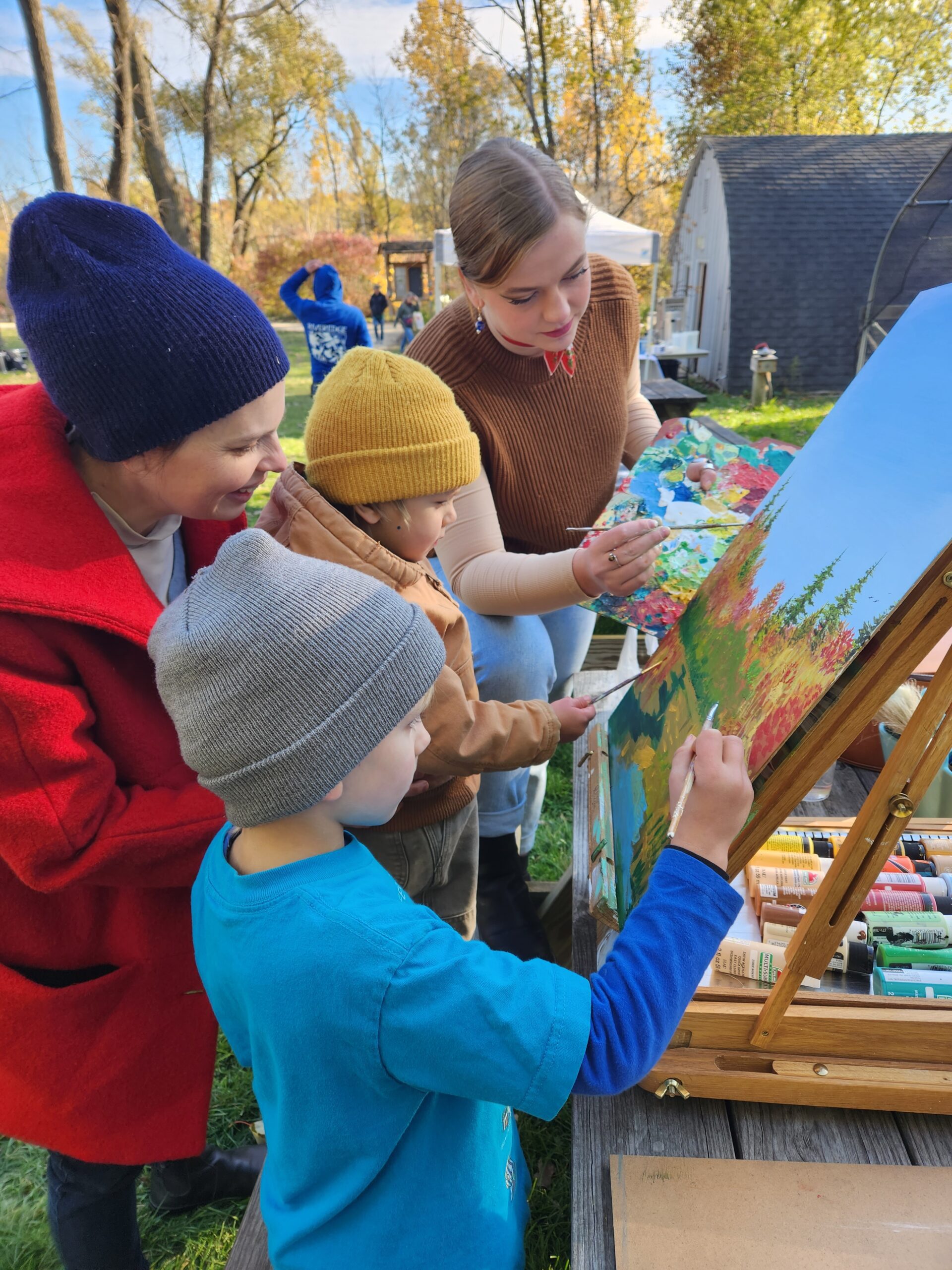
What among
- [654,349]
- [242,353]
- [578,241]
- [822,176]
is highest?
[822,176]

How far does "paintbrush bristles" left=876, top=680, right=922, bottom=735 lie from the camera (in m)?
1.80

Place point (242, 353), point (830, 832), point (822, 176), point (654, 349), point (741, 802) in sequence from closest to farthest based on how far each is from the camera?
point (741, 802), point (242, 353), point (830, 832), point (822, 176), point (654, 349)

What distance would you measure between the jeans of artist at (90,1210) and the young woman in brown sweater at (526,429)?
98 centimetres

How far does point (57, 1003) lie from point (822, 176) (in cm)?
1459

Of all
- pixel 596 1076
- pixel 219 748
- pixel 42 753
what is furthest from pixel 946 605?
pixel 42 753

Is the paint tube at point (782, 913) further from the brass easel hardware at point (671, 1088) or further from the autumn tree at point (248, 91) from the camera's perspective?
the autumn tree at point (248, 91)

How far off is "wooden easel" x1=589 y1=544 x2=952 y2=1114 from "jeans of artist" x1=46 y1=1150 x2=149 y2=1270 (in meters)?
0.93

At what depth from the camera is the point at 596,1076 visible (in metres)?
0.85

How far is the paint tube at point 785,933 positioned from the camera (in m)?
1.30

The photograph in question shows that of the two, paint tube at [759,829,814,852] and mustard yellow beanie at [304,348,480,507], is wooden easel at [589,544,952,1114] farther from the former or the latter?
mustard yellow beanie at [304,348,480,507]

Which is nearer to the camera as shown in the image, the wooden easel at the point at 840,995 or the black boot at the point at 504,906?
the wooden easel at the point at 840,995

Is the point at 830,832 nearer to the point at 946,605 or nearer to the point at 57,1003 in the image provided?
the point at 946,605

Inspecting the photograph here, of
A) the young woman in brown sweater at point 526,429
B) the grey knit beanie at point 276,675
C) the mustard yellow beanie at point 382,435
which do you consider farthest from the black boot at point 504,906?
the grey knit beanie at point 276,675

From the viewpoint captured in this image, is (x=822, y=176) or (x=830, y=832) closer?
(x=830, y=832)
